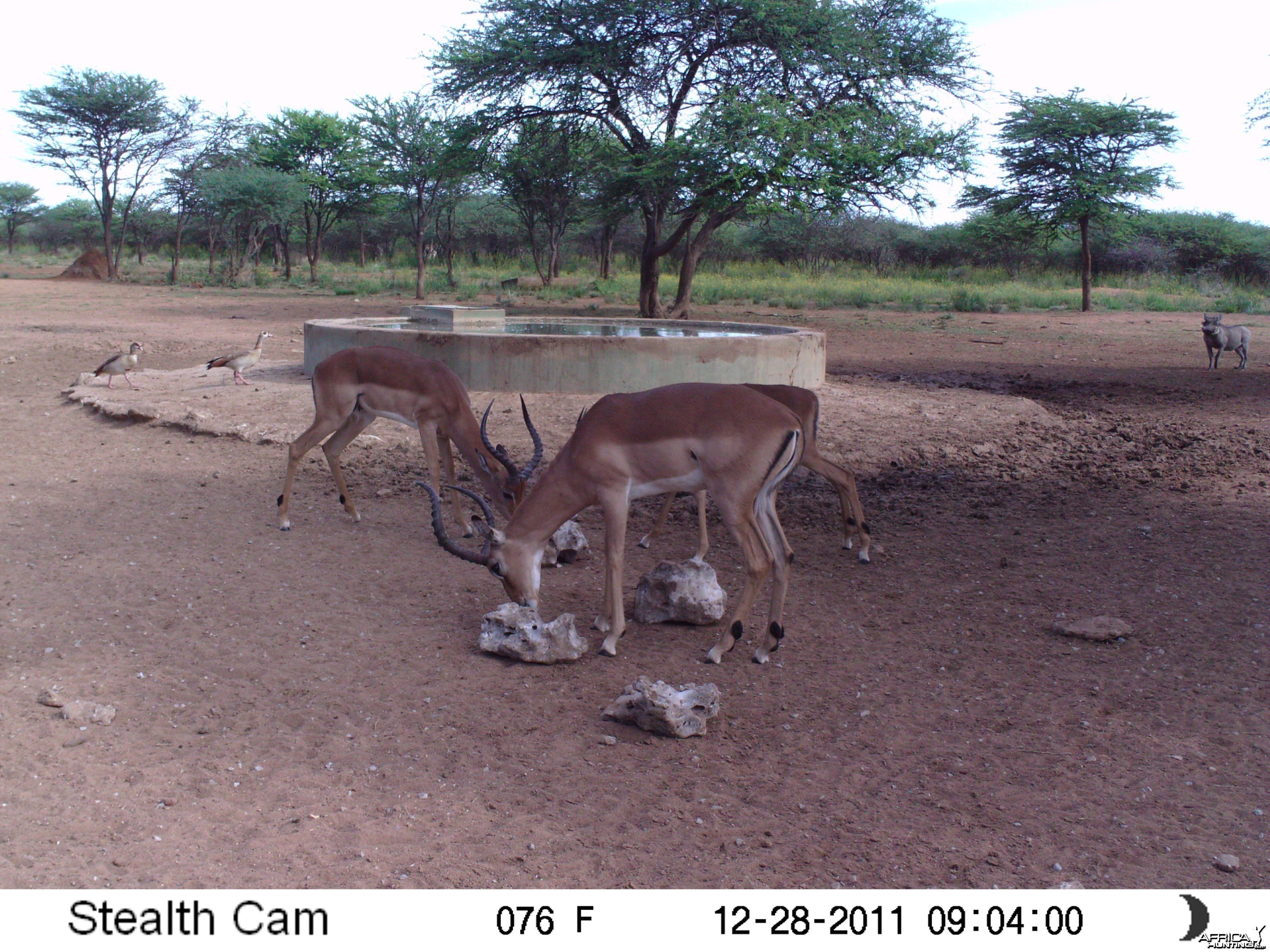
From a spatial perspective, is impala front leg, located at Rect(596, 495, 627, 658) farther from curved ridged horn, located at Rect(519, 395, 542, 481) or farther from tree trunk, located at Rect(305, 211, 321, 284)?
tree trunk, located at Rect(305, 211, 321, 284)

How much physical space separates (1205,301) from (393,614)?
1217 inches

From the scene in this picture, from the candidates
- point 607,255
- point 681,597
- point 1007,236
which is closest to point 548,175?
point 607,255

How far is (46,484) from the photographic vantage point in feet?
24.8

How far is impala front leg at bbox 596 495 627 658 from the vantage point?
479 centimetres

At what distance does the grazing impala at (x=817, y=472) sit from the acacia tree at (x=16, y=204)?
60.4 meters

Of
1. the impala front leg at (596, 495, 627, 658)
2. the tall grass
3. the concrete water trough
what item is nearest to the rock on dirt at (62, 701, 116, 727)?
the impala front leg at (596, 495, 627, 658)

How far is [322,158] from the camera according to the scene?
3888cm

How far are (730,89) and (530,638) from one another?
710 inches

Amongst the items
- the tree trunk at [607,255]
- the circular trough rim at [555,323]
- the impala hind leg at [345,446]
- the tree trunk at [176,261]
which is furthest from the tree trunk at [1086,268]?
the tree trunk at [176,261]

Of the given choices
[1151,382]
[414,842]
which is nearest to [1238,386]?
[1151,382]

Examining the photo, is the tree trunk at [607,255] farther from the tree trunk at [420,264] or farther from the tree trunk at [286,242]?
the tree trunk at [286,242]

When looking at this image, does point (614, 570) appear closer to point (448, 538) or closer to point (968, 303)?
point (448, 538)

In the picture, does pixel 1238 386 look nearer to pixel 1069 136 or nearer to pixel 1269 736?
pixel 1269 736

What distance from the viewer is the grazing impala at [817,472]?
6000mm
